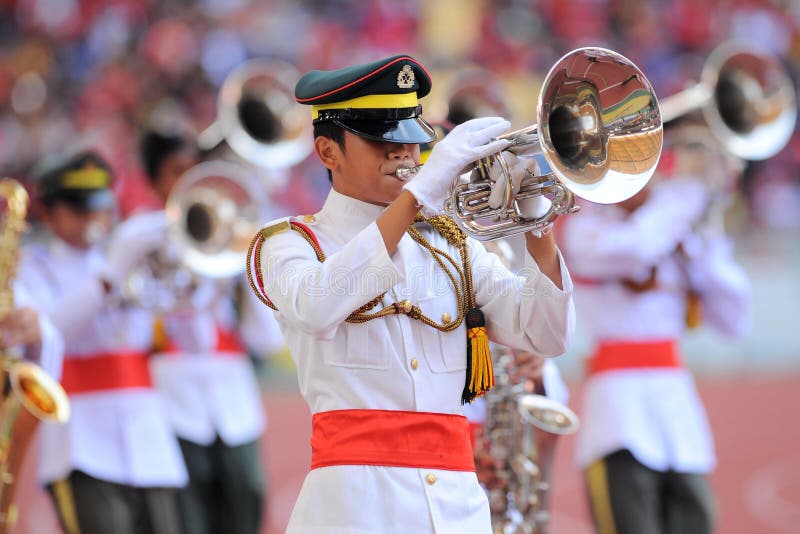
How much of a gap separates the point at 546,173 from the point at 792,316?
32.7 feet

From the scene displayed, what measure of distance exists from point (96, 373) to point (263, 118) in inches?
87.6

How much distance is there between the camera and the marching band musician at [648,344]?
5.49 m

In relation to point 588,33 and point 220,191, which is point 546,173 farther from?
point 588,33

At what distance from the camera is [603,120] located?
10.6 ft

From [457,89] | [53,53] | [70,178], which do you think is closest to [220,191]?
[70,178]

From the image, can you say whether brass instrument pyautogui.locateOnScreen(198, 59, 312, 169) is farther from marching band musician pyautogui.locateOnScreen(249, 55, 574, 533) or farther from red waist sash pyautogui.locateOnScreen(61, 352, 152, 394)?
marching band musician pyautogui.locateOnScreen(249, 55, 574, 533)

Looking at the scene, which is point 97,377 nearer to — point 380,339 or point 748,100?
point 380,339

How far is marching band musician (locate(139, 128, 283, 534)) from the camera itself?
250 inches

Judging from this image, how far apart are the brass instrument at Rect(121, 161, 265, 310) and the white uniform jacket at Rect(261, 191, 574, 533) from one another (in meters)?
2.54

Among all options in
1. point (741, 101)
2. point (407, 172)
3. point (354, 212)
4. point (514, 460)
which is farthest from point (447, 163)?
point (741, 101)

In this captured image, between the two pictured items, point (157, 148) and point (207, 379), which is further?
point (157, 148)

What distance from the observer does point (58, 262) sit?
5.69m

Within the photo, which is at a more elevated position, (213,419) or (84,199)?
(84,199)

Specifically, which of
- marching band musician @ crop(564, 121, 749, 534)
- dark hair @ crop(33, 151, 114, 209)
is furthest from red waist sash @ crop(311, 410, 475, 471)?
dark hair @ crop(33, 151, 114, 209)
